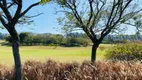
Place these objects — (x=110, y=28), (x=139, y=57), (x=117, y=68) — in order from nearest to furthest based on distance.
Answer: (x=117, y=68), (x=110, y=28), (x=139, y=57)

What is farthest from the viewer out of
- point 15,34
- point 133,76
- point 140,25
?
point 140,25

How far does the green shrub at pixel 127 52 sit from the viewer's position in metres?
22.6

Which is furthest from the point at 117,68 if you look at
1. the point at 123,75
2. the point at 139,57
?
the point at 139,57

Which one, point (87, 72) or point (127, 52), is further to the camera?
point (127, 52)

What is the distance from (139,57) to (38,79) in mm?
13795

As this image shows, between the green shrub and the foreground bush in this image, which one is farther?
the green shrub

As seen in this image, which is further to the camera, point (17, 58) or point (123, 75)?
point (17, 58)

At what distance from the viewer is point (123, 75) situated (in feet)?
26.2

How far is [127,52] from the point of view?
23234mm

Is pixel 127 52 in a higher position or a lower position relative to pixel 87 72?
lower

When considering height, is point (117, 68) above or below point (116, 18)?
below

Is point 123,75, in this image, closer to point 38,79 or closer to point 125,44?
point 38,79

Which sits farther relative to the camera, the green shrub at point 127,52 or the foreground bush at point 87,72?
the green shrub at point 127,52

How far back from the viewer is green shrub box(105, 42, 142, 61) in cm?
2258
